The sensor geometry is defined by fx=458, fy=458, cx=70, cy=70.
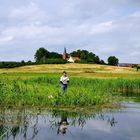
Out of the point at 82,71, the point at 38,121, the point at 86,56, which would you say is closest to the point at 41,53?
the point at 86,56

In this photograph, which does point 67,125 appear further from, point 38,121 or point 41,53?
point 41,53

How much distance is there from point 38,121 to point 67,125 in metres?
1.42

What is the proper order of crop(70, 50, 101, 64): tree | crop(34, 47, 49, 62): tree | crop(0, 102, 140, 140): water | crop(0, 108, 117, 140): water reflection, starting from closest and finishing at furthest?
crop(0, 108, 117, 140): water reflection < crop(0, 102, 140, 140): water < crop(70, 50, 101, 64): tree < crop(34, 47, 49, 62): tree

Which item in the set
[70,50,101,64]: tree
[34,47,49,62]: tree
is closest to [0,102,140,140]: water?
[70,50,101,64]: tree

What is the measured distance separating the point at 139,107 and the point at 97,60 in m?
124

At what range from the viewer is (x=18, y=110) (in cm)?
2230

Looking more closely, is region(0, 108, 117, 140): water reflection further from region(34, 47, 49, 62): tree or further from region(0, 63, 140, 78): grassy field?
region(34, 47, 49, 62): tree

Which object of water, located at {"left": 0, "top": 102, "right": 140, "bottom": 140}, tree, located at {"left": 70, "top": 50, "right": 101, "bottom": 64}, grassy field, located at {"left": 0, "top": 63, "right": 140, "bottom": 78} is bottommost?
water, located at {"left": 0, "top": 102, "right": 140, "bottom": 140}

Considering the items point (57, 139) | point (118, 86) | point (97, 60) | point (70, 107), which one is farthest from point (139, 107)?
point (97, 60)

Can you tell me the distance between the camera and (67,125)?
1988cm

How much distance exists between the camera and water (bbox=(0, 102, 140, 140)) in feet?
55.3

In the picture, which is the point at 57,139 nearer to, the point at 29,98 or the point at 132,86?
the point at 29,98

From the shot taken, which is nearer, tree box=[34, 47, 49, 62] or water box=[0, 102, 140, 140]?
water box=[0, 102, 140, 140]

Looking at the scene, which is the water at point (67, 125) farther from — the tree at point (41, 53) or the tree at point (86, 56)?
the tree at point (41, 53)
